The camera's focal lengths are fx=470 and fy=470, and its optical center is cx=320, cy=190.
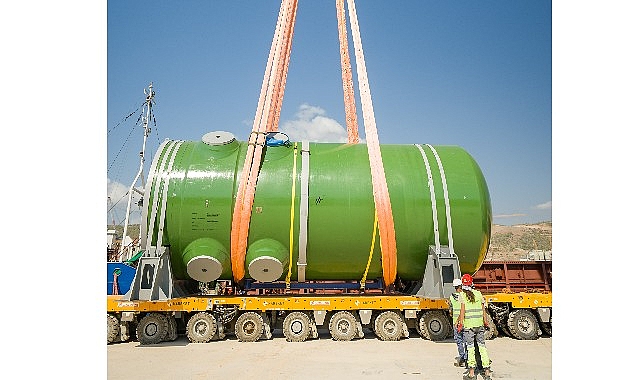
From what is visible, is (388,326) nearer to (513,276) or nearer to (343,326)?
(343,326)

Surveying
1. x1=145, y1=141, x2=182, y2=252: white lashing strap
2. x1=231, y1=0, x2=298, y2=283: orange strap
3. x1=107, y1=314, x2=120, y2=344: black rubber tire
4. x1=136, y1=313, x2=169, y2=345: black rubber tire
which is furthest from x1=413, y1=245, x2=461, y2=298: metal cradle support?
x1=107, y1=314, x2=120, y2=344: black rubber tire

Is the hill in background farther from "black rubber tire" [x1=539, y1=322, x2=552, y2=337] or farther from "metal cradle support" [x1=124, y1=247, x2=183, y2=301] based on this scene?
"metal cradle support" [x1=124, y1=247, x2=183, y2=301]

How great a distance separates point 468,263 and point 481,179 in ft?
5.63

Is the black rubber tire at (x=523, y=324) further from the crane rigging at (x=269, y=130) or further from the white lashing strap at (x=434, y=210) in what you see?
the crane rigging at (x=269, y=130)

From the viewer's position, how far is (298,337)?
29.4 ft

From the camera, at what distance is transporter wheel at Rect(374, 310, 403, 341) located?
9.09 m

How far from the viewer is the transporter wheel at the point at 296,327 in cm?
896

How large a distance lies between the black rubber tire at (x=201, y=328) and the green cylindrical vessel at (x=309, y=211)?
78 cm

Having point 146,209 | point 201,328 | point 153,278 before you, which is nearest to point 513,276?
point 201,328

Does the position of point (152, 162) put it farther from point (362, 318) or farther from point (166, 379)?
point (362, 318)

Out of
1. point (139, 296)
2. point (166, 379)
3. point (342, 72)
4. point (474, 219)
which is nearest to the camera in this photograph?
point (166, 379)

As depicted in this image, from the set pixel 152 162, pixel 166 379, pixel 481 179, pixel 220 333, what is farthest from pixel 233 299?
pixel 481 179

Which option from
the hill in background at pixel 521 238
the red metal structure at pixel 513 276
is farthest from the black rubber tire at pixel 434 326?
the hill in background at pixel 521 238

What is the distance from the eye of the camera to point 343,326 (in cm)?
907
